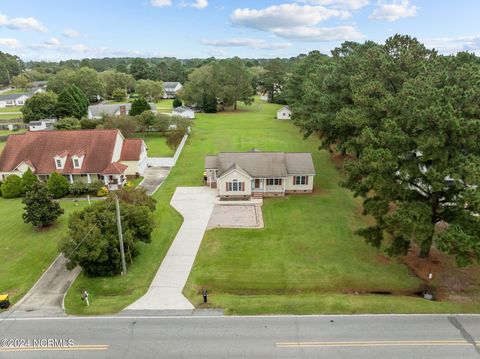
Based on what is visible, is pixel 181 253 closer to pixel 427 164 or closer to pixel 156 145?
pixel 427 164

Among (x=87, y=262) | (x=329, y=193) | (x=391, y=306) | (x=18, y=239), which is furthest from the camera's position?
(x=329, y=193)

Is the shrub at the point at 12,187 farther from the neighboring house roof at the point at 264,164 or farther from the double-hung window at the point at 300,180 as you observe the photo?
the double-hung window at the point at 300,180

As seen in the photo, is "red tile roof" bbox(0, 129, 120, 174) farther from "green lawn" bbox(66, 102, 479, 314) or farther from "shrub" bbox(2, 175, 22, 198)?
"green lawn" bbox(66, 102, 479, 314)

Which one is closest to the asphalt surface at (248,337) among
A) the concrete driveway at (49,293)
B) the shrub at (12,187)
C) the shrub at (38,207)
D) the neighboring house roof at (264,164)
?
the concrete driveway at (49,293)

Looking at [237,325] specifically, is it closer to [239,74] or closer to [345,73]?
[345,73]

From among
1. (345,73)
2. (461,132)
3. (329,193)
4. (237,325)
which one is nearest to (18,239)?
(237,325)

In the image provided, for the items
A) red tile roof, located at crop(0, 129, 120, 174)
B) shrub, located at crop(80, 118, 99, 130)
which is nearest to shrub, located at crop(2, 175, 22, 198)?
red tile roof, located at crop(0, 129, 120, 174)
